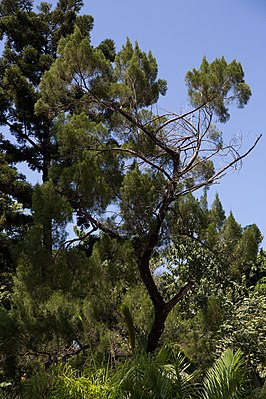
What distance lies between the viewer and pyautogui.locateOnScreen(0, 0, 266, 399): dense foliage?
6750 mm

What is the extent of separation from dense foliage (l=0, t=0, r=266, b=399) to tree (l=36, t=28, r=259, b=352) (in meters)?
0.02

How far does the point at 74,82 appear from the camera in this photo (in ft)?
27.7

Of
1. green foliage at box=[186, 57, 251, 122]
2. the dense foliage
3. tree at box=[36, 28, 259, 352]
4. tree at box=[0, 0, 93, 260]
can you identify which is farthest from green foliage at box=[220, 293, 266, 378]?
tree at box=[0, 0, 93, 260]

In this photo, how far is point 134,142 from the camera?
868cm

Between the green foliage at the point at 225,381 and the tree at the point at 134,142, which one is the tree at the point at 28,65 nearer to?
the tree at the point at 134,142

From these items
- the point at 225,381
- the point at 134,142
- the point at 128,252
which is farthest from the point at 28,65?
→ the point at 225,381

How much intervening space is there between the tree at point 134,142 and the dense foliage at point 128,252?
0.07 feet

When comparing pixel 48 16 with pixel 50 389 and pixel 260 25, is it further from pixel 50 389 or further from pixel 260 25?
pixel 260 25

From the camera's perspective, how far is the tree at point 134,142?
26.0ft

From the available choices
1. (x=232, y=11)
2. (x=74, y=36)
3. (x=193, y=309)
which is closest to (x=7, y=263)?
(x=193, y=309)

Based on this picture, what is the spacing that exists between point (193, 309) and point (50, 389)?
13.1 feet

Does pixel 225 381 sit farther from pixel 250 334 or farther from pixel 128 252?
pixel 250 334

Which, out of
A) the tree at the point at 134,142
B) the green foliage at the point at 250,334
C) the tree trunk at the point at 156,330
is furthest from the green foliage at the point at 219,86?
the green foliage at the point at 250,334

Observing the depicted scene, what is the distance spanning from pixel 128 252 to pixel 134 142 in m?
1.92
